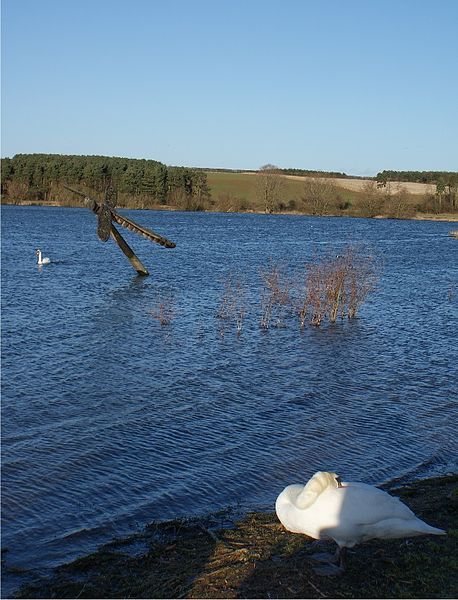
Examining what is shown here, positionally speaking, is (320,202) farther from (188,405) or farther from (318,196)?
(188,405)

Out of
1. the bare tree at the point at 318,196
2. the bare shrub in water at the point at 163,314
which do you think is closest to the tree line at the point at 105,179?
the bare tree at the point at 318,196

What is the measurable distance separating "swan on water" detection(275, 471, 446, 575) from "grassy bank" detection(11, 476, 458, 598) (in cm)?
36

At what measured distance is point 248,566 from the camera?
7.59 meters

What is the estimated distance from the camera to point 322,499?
23.3 feet

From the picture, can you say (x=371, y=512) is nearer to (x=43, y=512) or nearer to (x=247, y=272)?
(x=43, y=512)

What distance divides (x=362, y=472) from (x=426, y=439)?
2.27 metres

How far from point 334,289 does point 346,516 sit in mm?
18415

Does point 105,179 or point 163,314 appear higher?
point 105,179

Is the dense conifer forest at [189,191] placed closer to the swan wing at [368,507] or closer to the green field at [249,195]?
the green field at [249,195]

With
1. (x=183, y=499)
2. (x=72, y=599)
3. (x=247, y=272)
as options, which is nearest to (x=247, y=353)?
(x=183, y=499)

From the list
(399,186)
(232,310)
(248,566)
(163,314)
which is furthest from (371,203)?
(248,566)

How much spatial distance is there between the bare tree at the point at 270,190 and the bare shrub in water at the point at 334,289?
316ft

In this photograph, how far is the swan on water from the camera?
22.8ft

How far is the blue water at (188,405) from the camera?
10586 mm
